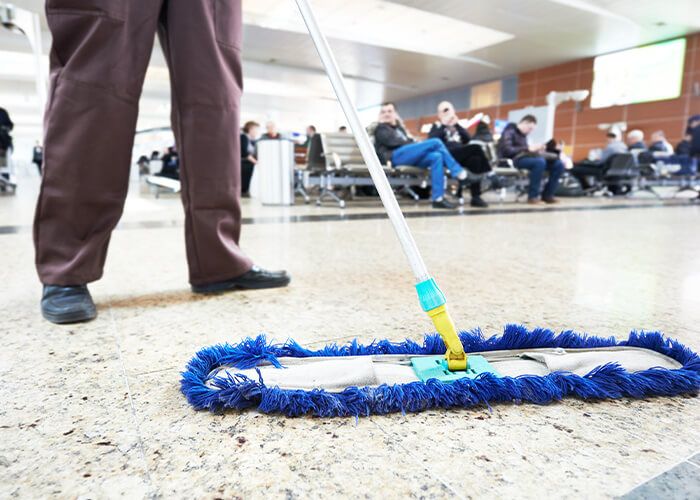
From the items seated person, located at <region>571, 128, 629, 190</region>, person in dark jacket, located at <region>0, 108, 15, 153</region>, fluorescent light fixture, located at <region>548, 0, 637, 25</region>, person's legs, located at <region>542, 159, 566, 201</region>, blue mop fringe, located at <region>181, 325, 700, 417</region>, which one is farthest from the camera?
fluorescent light fixture, located at <region>548, 0, 637, 25</region>

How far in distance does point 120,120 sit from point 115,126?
15mm

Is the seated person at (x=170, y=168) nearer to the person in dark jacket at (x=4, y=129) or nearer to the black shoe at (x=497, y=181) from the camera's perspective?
the person in dark jacket at (x=4, y=129)

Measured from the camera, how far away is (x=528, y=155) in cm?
510

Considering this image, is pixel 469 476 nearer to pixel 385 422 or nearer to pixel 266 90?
pixel 385 422

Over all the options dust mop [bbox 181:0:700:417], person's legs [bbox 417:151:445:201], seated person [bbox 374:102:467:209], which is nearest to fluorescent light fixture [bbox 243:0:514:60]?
seated person [bbox 374:102:467:209]

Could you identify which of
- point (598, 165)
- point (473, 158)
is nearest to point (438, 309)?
point (473, 158)

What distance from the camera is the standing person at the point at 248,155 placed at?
5.75 m

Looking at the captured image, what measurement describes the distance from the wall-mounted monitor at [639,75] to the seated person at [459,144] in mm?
7503

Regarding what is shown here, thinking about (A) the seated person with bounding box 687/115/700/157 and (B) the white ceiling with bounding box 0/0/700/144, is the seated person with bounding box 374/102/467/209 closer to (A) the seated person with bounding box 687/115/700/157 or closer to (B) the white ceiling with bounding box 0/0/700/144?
(B) the white ceiling with bounding box 0/0/700/144

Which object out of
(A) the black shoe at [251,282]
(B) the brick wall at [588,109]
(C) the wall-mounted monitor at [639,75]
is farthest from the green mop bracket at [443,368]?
(C) the wall-mounted monitor at [639,75]

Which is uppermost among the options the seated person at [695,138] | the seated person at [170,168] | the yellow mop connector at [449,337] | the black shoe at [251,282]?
the seated person at [695,138]

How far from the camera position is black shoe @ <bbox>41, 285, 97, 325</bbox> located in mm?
824

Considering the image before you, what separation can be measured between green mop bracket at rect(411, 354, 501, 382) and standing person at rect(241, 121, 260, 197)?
17.5 feet

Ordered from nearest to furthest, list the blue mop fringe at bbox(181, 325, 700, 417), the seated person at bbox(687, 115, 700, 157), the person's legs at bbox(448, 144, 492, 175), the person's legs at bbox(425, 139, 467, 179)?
the blue mop fringe at bbox(181, 325, 700, 417), the person's legs at bbox(425, 139, 467, 179), the person's legs at bbox(448, 144, 492, 175), the seated person at bbox(687, 115, 700, 157)
